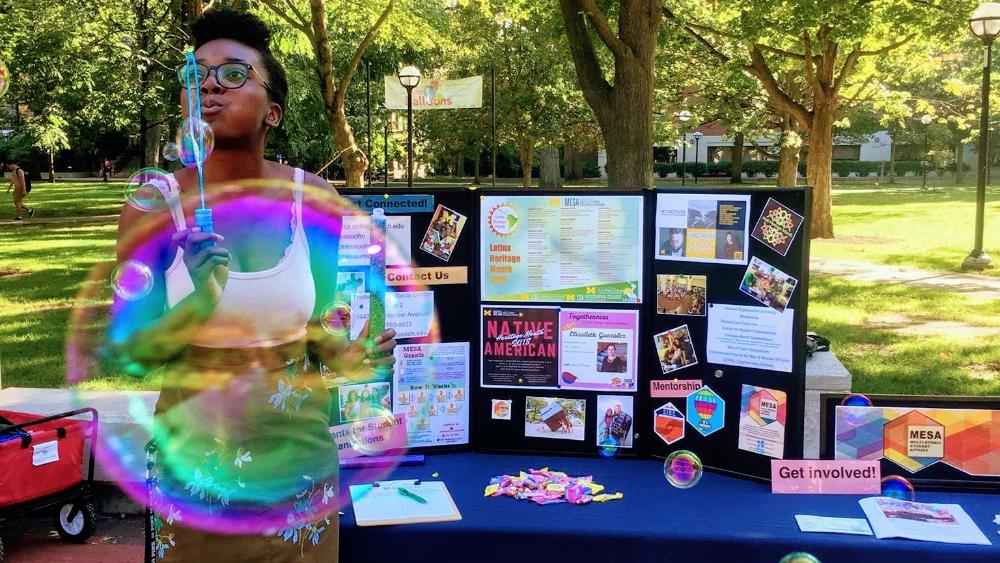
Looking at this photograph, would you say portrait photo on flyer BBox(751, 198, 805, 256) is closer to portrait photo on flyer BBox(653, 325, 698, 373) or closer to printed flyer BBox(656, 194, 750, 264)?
printed flyer BBox(656, 194, 750, 264)

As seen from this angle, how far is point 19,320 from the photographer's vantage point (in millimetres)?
10141

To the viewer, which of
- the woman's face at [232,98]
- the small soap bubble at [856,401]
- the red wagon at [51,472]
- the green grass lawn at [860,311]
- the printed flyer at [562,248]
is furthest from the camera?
the green grass lawn at [860,311]

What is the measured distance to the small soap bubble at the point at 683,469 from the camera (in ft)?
11.4

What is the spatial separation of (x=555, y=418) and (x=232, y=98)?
91.8 inches

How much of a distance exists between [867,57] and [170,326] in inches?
865

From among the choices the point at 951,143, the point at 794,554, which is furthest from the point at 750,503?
the point at 951,143

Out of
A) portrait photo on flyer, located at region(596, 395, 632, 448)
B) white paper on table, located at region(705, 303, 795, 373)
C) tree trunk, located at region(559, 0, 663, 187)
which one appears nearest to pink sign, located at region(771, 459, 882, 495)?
white paper on table, located at region(705, 303, 795, 373)

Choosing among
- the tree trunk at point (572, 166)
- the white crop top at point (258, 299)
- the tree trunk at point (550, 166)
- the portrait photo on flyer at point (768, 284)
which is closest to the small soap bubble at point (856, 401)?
the portrait photo on flyer at point (768, 284)

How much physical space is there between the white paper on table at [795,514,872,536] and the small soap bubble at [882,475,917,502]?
360mm

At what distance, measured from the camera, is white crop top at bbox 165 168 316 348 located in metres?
1.78

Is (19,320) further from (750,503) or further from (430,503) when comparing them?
(750,503)

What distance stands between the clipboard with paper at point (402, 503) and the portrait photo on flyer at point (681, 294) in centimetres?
122

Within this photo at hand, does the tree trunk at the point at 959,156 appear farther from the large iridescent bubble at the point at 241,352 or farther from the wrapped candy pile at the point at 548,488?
the large iridescent bubble at the point at 241,352

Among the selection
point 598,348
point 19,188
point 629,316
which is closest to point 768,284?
point 629,316
